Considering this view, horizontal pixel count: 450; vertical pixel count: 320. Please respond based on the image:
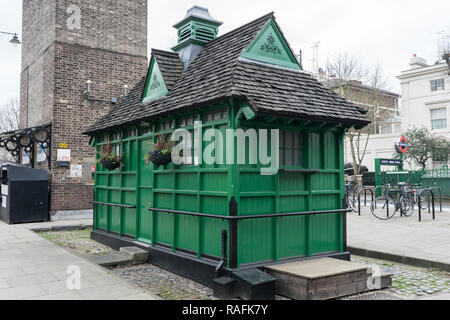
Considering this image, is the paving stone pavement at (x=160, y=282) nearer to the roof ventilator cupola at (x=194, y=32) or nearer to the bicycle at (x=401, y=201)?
the roof ventilator cupola at (x=194, y=32)

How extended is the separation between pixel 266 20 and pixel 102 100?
9.91 m

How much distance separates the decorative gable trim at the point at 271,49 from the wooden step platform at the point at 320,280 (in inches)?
143

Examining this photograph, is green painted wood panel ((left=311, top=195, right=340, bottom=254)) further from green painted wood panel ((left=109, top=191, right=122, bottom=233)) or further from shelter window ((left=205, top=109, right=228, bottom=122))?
green painted wood panel ((left=109, top=191, right=122, bottom=233))

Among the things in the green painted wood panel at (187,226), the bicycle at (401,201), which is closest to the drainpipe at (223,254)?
the green painted wood panel at (187,226)

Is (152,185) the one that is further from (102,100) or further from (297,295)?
(102,100)

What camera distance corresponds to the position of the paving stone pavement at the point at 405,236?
26.6ft

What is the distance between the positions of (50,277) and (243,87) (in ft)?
14.2

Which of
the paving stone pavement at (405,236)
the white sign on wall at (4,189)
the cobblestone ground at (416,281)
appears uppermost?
the white sign on wall at (4,189)

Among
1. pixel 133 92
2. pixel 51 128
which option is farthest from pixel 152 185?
pixel 51 128

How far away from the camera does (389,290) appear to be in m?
6.12

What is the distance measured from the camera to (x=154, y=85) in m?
8.69

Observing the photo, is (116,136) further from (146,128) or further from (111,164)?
(146,128)

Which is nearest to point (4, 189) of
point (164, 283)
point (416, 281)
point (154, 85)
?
point (154, 85)

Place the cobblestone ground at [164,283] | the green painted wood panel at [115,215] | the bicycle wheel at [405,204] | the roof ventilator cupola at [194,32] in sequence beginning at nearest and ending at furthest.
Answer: the cobblestone ground at [164,283] < the roof ventilator cupola at [194,32] < the green painted wood panel at [115,215] < the bicycle wheel at [405,204]
